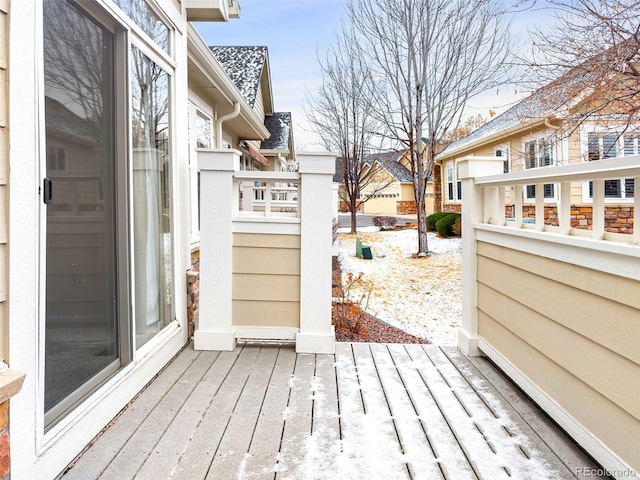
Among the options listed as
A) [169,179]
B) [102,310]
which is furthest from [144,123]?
[102,310]

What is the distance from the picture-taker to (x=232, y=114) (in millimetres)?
6332

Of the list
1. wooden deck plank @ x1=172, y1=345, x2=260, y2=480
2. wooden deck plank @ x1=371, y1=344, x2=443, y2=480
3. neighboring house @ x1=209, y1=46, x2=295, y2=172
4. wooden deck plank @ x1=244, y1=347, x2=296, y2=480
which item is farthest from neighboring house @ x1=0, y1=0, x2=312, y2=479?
neighboring house @ x1=209, y1=46, x2=295, y2=172

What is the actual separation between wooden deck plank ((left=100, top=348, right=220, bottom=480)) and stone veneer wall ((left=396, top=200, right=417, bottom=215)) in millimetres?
28179

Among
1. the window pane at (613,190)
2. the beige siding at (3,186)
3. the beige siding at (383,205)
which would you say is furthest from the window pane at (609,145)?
the beige siding at (383,205)

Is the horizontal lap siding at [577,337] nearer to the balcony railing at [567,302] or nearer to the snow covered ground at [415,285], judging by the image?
the balcony railing at [567,302]

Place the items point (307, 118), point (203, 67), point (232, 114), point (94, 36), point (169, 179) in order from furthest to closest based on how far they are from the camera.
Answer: point (307, 118) < point (232, 114) < point (203, 67) < point (169, 179) < point (94, 36)

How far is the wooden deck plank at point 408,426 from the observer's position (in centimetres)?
192

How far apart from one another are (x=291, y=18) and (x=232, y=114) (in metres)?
5.55

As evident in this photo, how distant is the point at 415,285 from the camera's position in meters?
8.05

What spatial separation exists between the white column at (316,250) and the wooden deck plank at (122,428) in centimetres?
101

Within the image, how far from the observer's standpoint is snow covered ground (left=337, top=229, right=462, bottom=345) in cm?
560

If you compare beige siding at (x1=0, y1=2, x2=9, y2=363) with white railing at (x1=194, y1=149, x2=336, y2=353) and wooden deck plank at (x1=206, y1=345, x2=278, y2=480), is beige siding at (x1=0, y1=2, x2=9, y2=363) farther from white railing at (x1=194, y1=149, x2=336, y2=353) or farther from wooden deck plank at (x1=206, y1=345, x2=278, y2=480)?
white railing at (x1=194, y1=149, x2=336, y2=353)

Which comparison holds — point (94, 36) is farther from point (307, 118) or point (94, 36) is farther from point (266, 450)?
point (307, 118)

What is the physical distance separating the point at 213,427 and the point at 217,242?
1.60m
